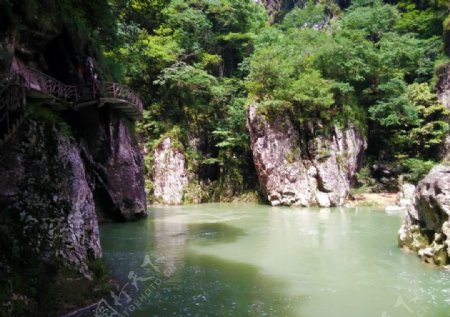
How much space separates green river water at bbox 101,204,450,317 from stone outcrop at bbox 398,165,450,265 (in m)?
0.39

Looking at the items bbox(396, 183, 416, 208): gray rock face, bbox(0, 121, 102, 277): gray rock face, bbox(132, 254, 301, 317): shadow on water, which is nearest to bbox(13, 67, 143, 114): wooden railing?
bbox(0, 121, 102, 277): gray rock face

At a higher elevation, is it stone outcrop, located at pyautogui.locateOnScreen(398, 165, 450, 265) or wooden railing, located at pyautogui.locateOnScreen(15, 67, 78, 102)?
wooden railing, located at pyautogui.locateOnScreen(15, 67, 78, 102)

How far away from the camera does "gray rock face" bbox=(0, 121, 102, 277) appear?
687 cm

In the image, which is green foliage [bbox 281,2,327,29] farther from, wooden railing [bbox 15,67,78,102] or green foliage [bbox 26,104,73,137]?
green foliage [bbox 26,104,73,137]

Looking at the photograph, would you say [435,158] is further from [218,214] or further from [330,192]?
[218,214]

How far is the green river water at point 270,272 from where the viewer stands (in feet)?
24.0

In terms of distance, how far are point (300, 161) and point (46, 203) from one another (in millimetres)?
19412

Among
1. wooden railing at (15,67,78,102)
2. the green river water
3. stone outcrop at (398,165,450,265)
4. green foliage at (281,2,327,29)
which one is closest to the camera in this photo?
the green river water

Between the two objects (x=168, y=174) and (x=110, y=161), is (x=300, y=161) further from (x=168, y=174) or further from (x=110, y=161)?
(x=110, y=161)

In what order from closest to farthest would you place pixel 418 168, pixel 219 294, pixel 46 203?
pixel 46 203 → pixel 219 294 → pixel 418 168

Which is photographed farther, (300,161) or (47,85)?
(300,161)

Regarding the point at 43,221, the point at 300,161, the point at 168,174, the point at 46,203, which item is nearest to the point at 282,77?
the point at 300,161

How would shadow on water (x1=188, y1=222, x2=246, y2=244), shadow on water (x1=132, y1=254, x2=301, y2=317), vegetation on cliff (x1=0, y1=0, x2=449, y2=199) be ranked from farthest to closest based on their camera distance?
vegetation on cliff (x1=0, y1=0, x2=449, y2=199) → shadow on water (x1=188, y1=222, x2=246, y2=244) → shadow on water (x1=132, y1=254, x2=301, y2=317)

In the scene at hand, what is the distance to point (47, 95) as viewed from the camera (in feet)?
34.4
